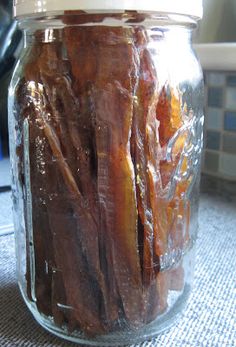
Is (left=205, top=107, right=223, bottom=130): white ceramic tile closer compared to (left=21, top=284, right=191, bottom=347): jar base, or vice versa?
(left=21, top=284, right=191, bottom=347): jar base

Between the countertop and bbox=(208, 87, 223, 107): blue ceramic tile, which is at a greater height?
bbox=(208, 87, 223, 107): blue ceramic tile

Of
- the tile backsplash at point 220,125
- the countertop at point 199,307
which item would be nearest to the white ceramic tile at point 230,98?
the tile backsplash at point 220,125

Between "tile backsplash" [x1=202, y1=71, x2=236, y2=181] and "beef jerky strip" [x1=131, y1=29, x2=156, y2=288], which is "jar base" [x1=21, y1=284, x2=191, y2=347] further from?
"tile backsplash" [x1=202, y1=71, x2=236, y2=181]

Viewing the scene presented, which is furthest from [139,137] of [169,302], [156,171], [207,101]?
[207,101]

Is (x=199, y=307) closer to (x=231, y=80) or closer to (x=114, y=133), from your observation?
A: (x=114, y=133)

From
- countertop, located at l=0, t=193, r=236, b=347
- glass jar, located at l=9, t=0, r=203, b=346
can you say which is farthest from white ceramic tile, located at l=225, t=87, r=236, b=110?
glass jar, located at l=9, t=0, r=203, b=346
